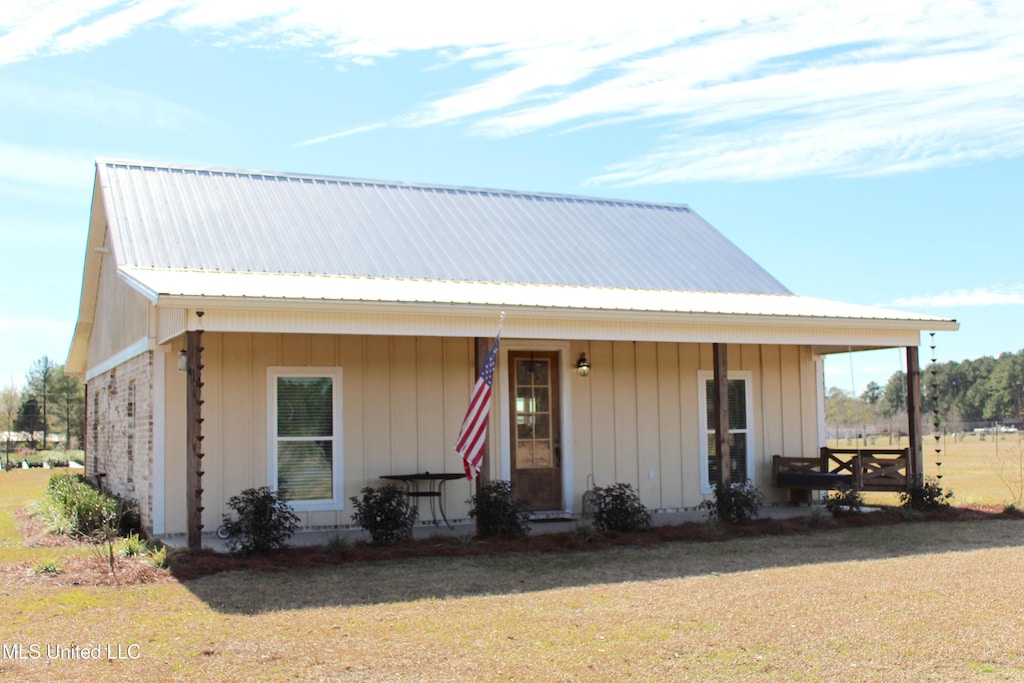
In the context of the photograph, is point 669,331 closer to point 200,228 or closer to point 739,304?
point 739,304

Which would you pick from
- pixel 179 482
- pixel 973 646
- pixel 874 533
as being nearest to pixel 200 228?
pixel 179 482

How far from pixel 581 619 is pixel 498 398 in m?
6.06

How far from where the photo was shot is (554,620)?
7555 mm

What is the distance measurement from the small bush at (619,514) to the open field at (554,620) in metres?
1.33

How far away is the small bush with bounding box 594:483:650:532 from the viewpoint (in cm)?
1221

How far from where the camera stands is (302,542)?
11.5 meters

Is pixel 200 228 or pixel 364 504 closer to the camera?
pixel 364 504

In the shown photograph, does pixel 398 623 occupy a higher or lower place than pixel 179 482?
lower

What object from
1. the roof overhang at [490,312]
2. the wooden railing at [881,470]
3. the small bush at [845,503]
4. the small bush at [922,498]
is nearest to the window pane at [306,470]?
the roof overhang at [490,312]

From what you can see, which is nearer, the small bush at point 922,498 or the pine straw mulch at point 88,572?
the pine straw mulch at point 88,572

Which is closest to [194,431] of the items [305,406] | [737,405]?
[305,406]

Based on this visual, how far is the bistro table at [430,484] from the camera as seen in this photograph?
12.4m

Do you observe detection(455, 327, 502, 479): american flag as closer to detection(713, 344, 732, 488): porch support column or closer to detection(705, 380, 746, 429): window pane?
detection(713, 344, 732, 488): porch support column

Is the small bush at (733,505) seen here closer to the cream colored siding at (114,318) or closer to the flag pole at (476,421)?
the flag pole at (476,421)
